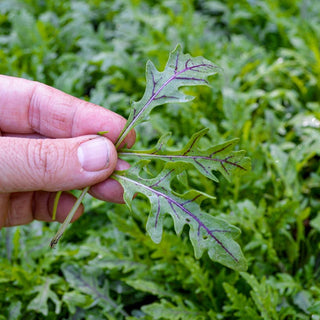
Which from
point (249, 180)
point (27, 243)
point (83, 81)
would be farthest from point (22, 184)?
point (83, 81)

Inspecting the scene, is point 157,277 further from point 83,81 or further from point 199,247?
point 83,81

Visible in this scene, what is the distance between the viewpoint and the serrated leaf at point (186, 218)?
3.89 ft

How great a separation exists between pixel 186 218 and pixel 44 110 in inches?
30.0

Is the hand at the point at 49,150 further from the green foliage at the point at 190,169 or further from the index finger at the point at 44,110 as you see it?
the green foliage at the point at 190,169

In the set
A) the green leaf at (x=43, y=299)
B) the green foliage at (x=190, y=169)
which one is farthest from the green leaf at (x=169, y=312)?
the green leaf at (x=43, y=299)

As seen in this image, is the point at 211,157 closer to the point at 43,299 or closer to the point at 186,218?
the point at 186,218

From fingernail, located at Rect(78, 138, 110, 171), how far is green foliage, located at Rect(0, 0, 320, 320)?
0.18 metres

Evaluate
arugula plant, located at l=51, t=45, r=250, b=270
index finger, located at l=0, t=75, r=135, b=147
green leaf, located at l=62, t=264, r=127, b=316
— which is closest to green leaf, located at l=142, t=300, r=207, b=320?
green leaf, located at l=62, t=264, r=127, b=316

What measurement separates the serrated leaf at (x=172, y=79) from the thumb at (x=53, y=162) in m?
0.15

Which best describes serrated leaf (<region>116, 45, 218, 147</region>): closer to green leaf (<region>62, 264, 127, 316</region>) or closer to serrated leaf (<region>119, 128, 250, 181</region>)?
serrated leaf (<region>119, 128, 250, 181</region>)

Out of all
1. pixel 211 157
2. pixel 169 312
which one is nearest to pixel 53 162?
pixel 211 157

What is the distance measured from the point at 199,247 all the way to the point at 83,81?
1926 mm

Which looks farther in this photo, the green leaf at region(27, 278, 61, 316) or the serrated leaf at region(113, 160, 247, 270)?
the green leaf at region(27, 278, 61, 316)

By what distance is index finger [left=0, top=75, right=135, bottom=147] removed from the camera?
160cm
